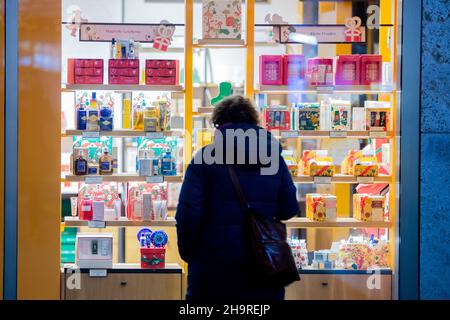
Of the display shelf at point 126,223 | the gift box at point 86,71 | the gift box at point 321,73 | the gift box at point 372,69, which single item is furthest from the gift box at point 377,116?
the gift box at point 86,71

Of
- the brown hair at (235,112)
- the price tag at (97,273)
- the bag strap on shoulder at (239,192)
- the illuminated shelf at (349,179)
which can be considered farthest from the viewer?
the illuminated shelf at (349,179)

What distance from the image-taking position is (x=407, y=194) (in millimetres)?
5086

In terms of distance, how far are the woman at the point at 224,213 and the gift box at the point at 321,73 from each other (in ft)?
5.04

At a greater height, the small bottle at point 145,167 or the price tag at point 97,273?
the small bottle at point 145,167

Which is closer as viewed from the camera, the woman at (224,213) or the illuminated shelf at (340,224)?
the woman at (224,213)

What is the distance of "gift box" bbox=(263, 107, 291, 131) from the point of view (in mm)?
5312

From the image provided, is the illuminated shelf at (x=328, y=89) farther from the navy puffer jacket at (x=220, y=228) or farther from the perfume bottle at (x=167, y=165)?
the navy puffer jacket at (x=220, y=228)

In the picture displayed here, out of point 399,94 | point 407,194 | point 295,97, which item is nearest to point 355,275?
point 407,194

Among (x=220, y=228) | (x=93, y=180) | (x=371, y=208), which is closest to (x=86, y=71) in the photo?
(x=93, y=180)

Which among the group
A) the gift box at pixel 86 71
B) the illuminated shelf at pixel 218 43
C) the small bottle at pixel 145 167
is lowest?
the small bottle at pixel 145 167

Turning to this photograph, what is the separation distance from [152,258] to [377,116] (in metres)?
1.96

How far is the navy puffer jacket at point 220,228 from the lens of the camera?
12.5 feet

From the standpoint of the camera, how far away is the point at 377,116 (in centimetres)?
528
